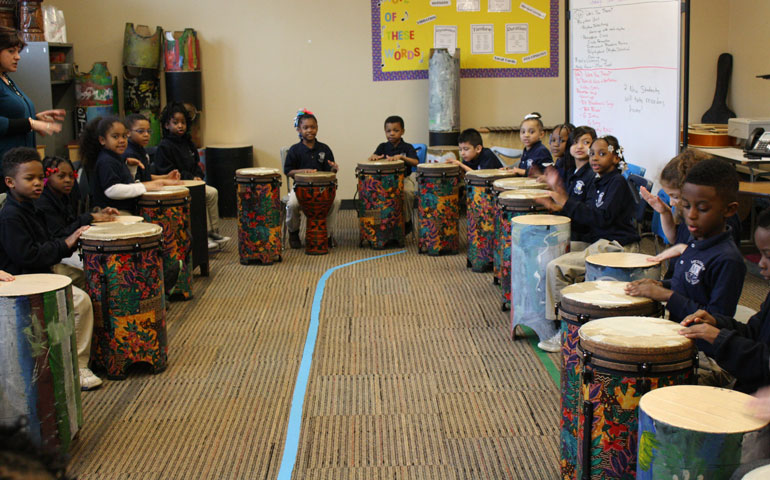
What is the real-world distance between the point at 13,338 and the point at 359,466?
4.45ft

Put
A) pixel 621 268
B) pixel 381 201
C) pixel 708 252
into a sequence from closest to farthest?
pixel 708 252, pixel 621 268, pixel 381 201

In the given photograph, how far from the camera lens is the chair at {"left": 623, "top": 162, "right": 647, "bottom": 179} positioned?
5500 millimetres

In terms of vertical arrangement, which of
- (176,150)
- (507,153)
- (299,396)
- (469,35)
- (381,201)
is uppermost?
(469,35)

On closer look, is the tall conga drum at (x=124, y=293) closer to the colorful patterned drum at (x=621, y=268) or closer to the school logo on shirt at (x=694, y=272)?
the colorful patterned drum at (x=621, y=268)

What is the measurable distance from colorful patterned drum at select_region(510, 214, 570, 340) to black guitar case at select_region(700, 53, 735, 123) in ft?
15.0

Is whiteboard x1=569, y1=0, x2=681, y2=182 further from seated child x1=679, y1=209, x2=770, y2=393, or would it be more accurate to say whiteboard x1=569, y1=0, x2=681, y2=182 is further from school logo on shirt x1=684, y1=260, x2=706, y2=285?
seated child x1=679, y1=209, x2=770, y2=393

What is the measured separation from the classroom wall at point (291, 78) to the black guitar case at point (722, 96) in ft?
5.05

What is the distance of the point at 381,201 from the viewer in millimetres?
6754

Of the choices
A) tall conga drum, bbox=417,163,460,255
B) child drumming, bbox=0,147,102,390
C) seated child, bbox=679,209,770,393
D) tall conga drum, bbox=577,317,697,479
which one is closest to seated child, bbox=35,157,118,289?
child drumming, bbox=0,147,102,390

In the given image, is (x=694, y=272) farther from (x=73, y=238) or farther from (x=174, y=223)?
(x=174, y=223)

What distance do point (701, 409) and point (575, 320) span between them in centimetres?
82

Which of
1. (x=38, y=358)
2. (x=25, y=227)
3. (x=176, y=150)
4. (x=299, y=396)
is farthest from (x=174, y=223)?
(x=38, y=358)

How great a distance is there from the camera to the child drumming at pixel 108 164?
187 inches

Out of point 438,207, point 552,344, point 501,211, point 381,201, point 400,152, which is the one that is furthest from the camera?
point 400,152
